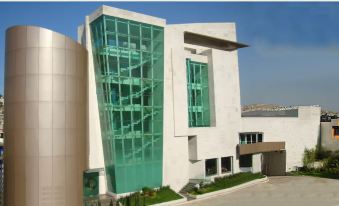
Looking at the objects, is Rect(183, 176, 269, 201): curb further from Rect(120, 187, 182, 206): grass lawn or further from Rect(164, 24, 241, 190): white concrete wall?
Rect(164, 24, 241, 190): white concrete wall

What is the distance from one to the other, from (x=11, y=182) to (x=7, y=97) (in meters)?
6.12

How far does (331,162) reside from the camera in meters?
46.1

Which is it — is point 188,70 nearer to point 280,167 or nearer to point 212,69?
point 212,69

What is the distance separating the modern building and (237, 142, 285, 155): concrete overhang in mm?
128

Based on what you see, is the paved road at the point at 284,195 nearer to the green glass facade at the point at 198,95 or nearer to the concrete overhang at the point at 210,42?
the green glass facade at the point at 198,95

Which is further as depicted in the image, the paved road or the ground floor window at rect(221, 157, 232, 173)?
the ground floor window at rect(221, 157, 232, 173)

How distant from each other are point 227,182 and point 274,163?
1418 cm

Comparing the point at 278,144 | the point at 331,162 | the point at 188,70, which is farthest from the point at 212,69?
the point at 331,162

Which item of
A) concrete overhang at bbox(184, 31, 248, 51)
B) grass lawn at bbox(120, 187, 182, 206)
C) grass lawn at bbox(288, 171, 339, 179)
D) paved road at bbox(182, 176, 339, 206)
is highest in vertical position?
concrete overhang at bbox(184, 31, 248, 51)

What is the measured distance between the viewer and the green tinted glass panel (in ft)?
101

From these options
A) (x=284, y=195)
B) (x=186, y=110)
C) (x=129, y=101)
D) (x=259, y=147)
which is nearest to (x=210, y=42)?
(x=186, y=110)

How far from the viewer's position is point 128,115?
105ft

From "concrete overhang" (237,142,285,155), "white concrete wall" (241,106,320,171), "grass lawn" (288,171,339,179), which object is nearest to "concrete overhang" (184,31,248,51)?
"white concrete wall" (241,106,320,171)

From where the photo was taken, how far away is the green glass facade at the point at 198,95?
1543 inches
